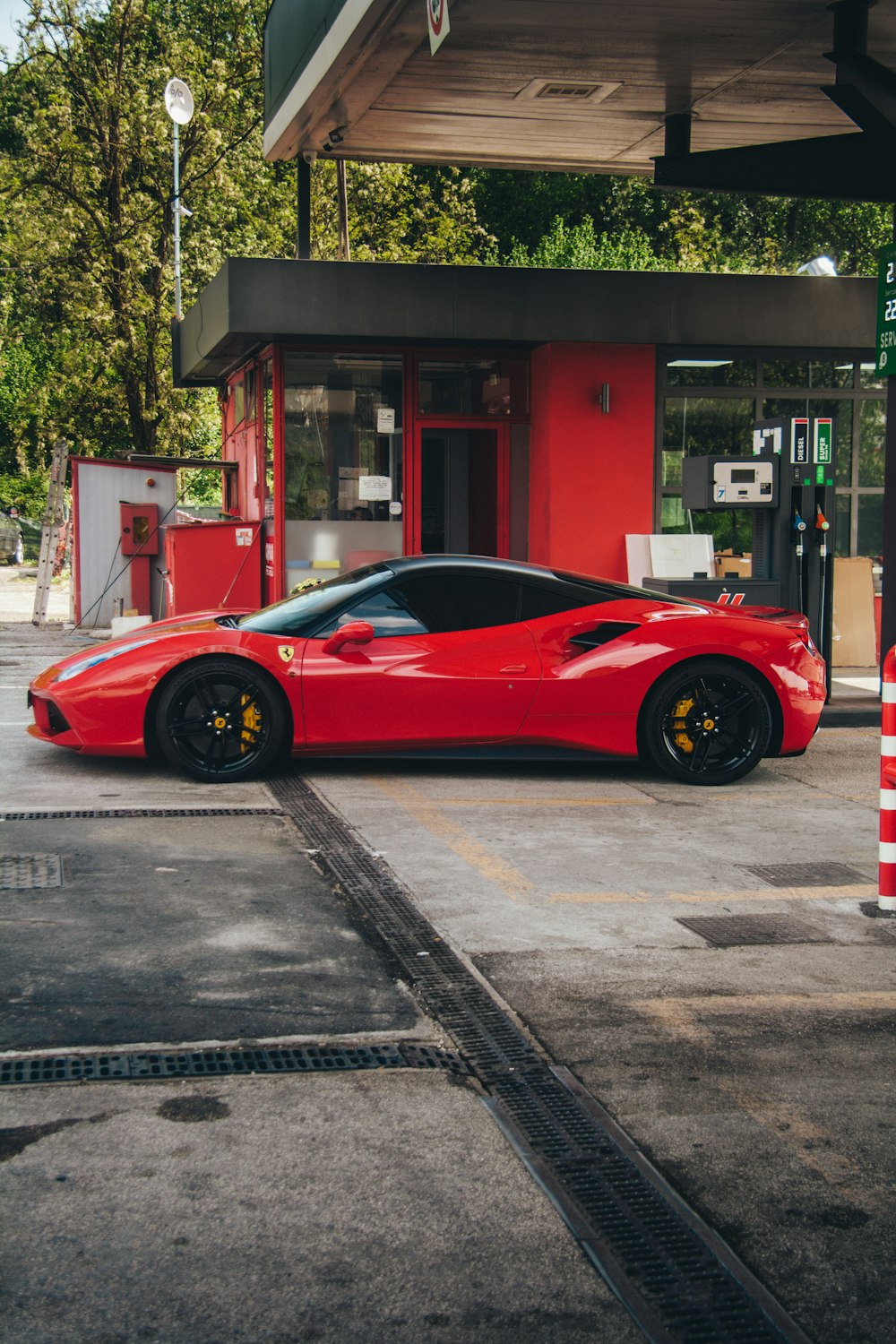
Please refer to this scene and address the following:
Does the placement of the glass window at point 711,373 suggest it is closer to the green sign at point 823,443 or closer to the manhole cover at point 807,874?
the green sign at point 823,443

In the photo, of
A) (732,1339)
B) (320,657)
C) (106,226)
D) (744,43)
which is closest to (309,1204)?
(732,1339)

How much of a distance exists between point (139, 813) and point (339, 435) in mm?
8390

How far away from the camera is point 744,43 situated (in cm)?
1105

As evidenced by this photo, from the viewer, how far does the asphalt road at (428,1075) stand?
2.89m

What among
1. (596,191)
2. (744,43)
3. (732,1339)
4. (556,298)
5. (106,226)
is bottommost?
(732,1339)

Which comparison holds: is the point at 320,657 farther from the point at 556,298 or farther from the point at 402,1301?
the point at 556,298

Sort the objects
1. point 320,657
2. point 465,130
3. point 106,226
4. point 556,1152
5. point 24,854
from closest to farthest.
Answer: point 556,1152, point 24,854, point 320,657, point 465,130, point 106,226

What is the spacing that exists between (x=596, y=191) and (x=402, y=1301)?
43.6 meters

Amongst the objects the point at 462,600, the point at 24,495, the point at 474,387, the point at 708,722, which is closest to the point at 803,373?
the point at 474,387

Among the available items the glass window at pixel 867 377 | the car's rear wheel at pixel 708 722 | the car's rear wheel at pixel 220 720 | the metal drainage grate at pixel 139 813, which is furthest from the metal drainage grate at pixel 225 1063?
the glass window at pixel 867 377

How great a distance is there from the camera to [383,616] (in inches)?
334

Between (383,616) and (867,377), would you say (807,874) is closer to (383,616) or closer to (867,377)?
(383,616)

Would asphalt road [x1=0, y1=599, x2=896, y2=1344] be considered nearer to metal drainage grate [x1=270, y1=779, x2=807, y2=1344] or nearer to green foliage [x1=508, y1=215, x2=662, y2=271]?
metal drainage grate [x1=270, y1=779, x2=807, y2=1344]

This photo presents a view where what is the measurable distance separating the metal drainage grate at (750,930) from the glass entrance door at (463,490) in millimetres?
10263
